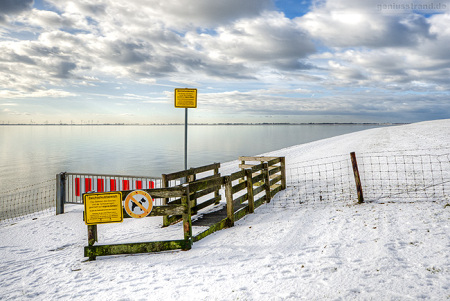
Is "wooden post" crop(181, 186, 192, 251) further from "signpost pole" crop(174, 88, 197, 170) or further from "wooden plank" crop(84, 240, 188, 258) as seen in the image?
"signpost pole" crop(174, 88, 197, 170)

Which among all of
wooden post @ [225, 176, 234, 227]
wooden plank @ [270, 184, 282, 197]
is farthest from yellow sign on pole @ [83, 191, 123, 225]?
wooden plank @ [270, 184, 282, 197]

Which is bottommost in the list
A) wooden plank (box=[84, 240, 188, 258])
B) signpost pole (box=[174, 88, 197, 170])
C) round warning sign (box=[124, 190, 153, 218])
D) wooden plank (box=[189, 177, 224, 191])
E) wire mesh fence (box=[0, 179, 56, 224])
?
wire mesh fence (box=[0, 179, 56, 224])

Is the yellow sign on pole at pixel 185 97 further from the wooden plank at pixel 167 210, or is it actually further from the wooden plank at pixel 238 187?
the wooden plank at pixel 167 210

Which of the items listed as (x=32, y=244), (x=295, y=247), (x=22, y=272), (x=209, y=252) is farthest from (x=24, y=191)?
(x=295, y=247)

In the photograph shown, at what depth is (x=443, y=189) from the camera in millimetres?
8977

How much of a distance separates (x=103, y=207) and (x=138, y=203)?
2.33 ft

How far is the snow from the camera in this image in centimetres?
436

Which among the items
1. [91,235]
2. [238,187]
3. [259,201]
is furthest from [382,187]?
[91,235]

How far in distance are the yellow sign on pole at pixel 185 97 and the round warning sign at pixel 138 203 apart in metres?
4.48

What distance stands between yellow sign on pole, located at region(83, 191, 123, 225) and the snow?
85cm

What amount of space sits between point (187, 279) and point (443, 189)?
27.1 feet

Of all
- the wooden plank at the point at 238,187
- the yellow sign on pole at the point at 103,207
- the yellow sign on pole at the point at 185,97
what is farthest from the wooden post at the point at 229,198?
the yellow sign on pole at the point at 185,97

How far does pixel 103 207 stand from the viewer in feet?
20.0

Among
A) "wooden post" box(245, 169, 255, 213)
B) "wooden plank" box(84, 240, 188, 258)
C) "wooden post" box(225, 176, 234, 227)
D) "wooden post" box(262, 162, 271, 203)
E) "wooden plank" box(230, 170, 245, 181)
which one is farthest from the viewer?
"wooden post" box(262, 162, 271, 203)
